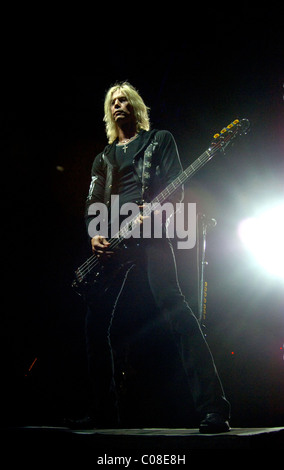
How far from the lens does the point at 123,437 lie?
1.39m

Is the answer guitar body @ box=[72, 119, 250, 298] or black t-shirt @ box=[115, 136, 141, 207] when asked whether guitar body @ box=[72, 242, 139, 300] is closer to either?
guitar body @ box=[72, 119, 250, 298]

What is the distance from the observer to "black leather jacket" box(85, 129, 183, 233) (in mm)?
2166

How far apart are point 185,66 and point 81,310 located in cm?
265

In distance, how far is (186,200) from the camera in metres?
3.28

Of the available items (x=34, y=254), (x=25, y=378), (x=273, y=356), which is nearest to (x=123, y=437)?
(x=273, y=356)

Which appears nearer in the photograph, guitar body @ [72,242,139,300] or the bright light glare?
guitar body @ [72,242,139,300]

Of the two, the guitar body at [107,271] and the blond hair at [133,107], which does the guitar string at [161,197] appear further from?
the blond hair at [133,107]

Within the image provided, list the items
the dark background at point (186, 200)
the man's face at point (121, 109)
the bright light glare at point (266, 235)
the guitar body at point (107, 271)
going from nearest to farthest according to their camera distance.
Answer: the guitar body at point (107, 271), the man's face at point (121, 109), the dark background at point (186, 200), the bright light glare at point (266, 235)

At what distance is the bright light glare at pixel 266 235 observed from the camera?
10.3ft

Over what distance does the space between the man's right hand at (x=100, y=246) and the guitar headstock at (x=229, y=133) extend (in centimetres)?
90

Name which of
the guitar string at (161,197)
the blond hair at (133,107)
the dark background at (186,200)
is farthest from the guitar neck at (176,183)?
the dark background at (186,200)

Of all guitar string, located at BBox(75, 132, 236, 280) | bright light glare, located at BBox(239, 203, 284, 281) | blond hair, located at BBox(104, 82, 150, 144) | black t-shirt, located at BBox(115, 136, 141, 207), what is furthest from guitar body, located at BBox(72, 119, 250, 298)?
bright light glare, located at BBox(239, 203, 284, 281)

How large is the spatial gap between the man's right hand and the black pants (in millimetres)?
169

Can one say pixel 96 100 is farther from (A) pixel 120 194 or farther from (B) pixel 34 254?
(A) pixel 120 194
